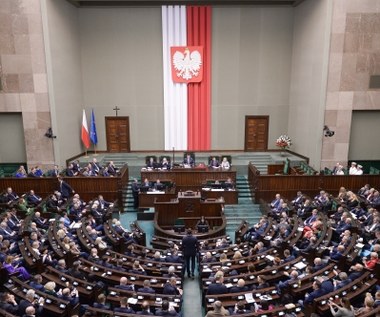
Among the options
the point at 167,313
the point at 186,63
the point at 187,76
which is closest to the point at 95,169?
the point at 187,76

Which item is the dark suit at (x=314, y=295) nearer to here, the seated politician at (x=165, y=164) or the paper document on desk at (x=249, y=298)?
the paper document on desk at (x=249, y=298)

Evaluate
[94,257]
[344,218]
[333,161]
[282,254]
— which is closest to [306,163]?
[333,161]

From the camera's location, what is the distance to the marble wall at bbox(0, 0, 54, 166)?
50.8 ft

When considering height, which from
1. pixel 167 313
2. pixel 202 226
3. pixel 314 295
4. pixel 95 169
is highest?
pixel 95 169

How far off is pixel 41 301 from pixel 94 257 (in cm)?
223

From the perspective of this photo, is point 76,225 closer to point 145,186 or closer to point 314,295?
point 145,186

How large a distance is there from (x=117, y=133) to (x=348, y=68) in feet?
40.8

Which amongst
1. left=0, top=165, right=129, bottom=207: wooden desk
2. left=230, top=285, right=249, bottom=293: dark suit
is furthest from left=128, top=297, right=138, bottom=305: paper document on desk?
left=0, top=165, right=129, bottom=207: wooden desk

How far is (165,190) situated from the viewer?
14.1 m

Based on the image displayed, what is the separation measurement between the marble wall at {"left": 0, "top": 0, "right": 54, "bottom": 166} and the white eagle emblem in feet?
22.4

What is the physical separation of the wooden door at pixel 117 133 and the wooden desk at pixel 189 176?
18.1ft

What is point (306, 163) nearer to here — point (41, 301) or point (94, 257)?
point (94, 257)

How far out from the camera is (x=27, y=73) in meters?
16.0

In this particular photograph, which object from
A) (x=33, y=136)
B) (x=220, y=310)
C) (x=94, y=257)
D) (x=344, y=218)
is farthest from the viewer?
(x=33, y=136)
